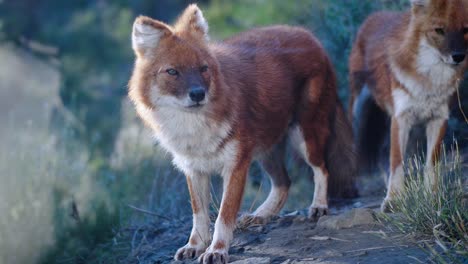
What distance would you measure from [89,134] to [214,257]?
6.69m

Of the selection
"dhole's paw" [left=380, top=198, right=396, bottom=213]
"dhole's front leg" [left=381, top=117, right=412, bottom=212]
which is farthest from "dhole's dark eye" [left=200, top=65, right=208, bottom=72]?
"dhole's front leg" [left=381, top=117, right=412, bottom=212]

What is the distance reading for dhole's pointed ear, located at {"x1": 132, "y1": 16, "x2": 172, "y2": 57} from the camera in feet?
17.7

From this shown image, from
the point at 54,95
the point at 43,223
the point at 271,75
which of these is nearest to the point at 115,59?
the point at 54,95

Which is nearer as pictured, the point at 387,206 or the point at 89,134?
the point at 387,206

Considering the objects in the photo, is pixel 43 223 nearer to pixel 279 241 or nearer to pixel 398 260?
pixel 279 241

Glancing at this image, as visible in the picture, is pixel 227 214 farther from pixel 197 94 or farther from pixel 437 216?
pixel 437 216

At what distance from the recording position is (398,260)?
15.0ft

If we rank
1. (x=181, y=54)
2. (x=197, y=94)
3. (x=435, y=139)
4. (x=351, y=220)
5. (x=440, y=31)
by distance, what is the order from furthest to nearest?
(x=435, y=139) < (x=440, y=31) < (x=351, y=220) < (x=181, y=54) < (x=197, y=94)

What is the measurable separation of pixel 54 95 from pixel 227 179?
985 cm

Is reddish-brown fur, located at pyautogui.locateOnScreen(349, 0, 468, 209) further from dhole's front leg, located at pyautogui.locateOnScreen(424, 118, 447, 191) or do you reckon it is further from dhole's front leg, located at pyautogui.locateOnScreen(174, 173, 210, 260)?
dhole's front leg, located at pyautogui.locateOnScreen(174, 173, 210, 260)

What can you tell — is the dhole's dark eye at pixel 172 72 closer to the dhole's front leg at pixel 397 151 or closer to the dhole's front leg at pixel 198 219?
the dhole's front leg at pixel 198 219

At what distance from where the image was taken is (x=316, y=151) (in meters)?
6.28

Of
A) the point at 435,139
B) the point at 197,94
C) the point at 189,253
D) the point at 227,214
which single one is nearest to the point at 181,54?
the point at 197,94

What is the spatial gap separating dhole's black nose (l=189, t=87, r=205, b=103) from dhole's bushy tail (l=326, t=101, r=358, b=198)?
185 cm
